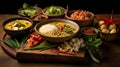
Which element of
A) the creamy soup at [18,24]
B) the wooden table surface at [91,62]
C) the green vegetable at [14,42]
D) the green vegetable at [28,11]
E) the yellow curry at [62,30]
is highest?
the green vegetable at [28,11]

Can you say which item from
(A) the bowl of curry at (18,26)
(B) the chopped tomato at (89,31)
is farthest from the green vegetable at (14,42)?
(B) the chopped tomato at (89,31)

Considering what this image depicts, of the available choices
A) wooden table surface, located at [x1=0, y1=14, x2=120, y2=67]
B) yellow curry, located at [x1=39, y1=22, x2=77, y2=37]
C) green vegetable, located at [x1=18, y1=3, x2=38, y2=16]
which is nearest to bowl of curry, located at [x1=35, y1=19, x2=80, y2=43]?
yellow curry, located at [x1=39, y1=22, x2=77, y2=37]

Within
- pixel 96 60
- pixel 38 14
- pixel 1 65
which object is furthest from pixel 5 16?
pixel 96 60

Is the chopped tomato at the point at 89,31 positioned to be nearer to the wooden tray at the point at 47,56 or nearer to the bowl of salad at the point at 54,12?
the wooden tray at the point at 47,56

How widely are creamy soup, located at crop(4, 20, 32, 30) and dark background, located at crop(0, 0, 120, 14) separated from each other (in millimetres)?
1106

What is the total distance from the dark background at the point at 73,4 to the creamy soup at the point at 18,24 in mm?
1106

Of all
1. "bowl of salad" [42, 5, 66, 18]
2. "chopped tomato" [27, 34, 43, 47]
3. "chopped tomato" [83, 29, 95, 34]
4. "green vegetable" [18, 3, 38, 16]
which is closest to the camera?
"chopped tomato" [27, 34, 43, 47]

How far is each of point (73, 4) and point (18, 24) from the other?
1.42 meters

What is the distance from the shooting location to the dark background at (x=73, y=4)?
3.58m

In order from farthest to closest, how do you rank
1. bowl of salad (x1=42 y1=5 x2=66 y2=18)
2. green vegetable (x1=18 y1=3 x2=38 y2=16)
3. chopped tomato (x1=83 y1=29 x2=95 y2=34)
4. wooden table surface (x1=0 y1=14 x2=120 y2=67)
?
green vegetable (x1=18 y1=3 x2=38 y2=16) < bowl of salad (x1=42 y1=5 x2=66 y2=18) < chopped tomato (x1=83 y1=29 x2=95 y2=34) < wooden table surface (x1=0 y1=14 x2=120 y2=67)

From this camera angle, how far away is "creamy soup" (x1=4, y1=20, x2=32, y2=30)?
239cm

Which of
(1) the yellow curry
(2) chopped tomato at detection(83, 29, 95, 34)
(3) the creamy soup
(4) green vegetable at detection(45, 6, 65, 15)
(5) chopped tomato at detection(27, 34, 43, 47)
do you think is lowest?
(5) chopped tomato at detection(27, 34, 43, 47)

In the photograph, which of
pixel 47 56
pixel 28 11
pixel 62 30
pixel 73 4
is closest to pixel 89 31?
pixel 62 30

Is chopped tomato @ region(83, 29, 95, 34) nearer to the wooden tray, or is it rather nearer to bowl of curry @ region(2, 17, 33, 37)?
the wooden tray
